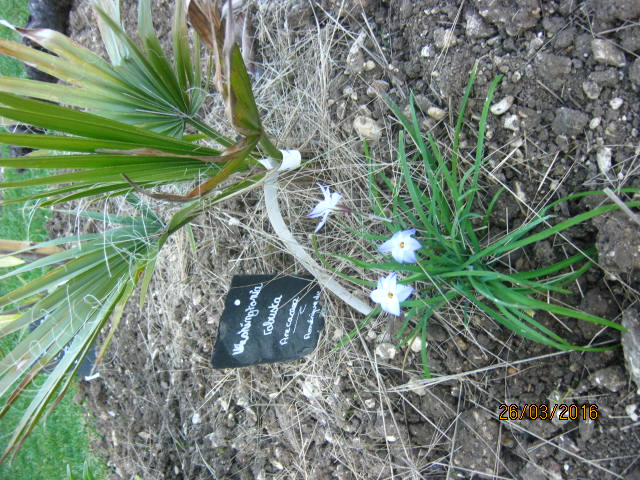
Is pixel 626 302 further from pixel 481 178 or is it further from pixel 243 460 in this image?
pixel 243 460

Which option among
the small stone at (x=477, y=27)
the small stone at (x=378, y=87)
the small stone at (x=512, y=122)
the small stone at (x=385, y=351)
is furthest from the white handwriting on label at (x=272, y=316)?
the small stone at (x=477, y=27)

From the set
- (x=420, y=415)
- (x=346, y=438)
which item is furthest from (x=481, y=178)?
(x=346, y=438)

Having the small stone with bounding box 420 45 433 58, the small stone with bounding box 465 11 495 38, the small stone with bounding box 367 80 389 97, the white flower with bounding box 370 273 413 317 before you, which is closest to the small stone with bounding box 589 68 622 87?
the small stone with bounding box 465 11 495 38

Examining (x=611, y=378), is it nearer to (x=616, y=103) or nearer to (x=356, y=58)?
(x=616, y=103)

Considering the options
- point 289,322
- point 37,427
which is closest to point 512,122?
point 289,322

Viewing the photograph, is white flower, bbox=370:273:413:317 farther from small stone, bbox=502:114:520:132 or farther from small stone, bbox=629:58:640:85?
small stone, bbox=629:58:640:85
